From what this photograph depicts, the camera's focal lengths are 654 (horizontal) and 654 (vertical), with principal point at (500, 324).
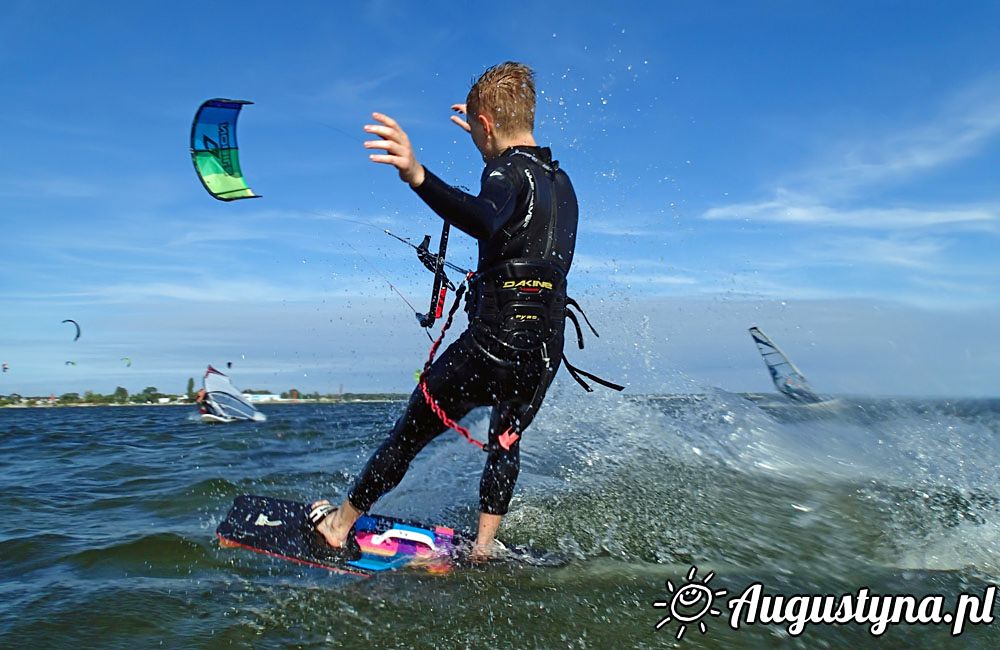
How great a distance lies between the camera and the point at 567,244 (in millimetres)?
4043

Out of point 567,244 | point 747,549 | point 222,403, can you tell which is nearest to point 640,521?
point 747,549

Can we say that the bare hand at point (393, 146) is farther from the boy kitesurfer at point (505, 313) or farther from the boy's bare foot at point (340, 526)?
the boy's bare foot at point (340, 526)

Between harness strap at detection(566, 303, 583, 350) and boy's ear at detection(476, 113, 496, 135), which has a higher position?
boy's ear at detection(476, 113, 496, 135)

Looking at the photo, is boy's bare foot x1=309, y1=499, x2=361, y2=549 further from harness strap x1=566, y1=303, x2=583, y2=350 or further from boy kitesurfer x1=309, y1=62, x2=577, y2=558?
harness strap x1=566, y1=303, x2=583, y2=350

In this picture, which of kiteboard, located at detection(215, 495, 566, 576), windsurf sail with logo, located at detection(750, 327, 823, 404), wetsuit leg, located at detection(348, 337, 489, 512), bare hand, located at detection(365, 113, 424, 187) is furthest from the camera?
windsurf sail with logo, located at detection(750, 327, 823, 404)

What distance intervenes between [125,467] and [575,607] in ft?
27.6

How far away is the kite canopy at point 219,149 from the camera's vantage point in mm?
4326

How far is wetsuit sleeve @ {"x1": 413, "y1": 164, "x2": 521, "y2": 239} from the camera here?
10.2ft

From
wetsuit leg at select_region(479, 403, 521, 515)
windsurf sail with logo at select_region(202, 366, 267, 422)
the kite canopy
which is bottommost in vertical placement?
windsurf sail with logo at select_region(202, 366, 267, 422)

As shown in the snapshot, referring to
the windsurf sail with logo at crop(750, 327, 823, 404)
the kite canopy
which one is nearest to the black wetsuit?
the kite canopy

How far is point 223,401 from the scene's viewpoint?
133 feet

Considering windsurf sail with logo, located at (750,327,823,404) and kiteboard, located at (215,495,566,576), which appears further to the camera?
windsurf sail with logo, located at (750,327,823,404)

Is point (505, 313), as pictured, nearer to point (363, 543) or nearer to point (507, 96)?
point (507, 96)

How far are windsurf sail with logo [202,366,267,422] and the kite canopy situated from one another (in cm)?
3666
